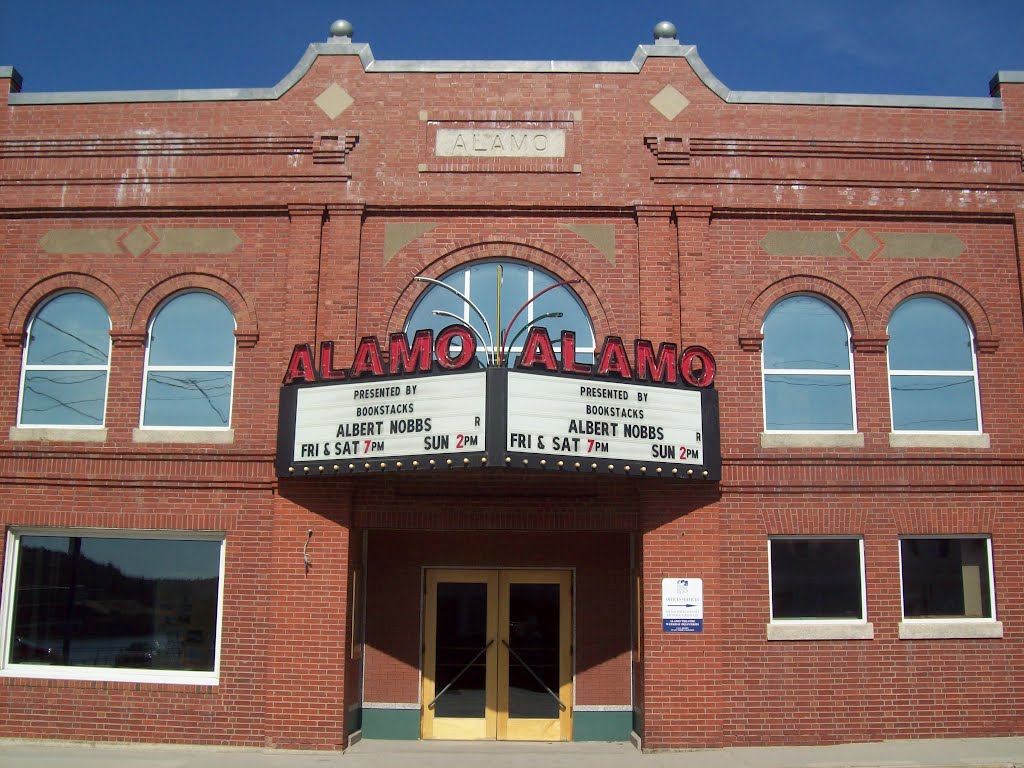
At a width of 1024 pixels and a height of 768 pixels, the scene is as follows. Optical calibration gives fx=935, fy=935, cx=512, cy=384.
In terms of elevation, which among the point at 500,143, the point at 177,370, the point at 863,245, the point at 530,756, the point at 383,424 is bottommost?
the point at 530,756

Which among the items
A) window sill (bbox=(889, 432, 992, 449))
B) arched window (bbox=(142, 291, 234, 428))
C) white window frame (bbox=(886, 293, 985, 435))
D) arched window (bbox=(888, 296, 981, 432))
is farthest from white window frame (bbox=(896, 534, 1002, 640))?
arched window (bbox=(142, 291, 234, 428))

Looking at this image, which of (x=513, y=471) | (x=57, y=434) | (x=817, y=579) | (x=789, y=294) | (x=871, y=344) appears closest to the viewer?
(x=513, y=471)

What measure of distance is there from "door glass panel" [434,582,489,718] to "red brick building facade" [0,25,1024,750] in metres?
0.05

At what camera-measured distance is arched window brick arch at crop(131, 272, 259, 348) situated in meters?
13.8

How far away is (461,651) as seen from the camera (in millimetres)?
14141

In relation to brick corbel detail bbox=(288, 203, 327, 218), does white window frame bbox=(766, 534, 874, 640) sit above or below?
below

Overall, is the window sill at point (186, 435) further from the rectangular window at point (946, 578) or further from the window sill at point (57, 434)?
the rectangular window at point (946, 578)

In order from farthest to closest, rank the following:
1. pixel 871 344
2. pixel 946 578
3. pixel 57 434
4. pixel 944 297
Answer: pixel 944 297, pixel 871 344, pixel 57 434, pixel 946 578

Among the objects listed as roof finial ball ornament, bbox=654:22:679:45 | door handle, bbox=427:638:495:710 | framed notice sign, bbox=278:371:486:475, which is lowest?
door handle, bbox=427:638:495:710

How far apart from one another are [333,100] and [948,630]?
11.9m

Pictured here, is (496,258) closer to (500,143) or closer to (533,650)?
(500,143)

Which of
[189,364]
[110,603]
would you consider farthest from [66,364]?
[110,603]

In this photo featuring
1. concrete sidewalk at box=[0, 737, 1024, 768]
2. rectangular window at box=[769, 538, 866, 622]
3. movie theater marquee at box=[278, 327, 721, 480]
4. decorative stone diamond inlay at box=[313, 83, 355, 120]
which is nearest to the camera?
movie theater marquee at box=[278, 327, 721, 480]

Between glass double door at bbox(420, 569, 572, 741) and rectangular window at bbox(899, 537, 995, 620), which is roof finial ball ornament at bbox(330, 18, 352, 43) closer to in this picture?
glass double door at bbox(420, 569, 572, 741)
